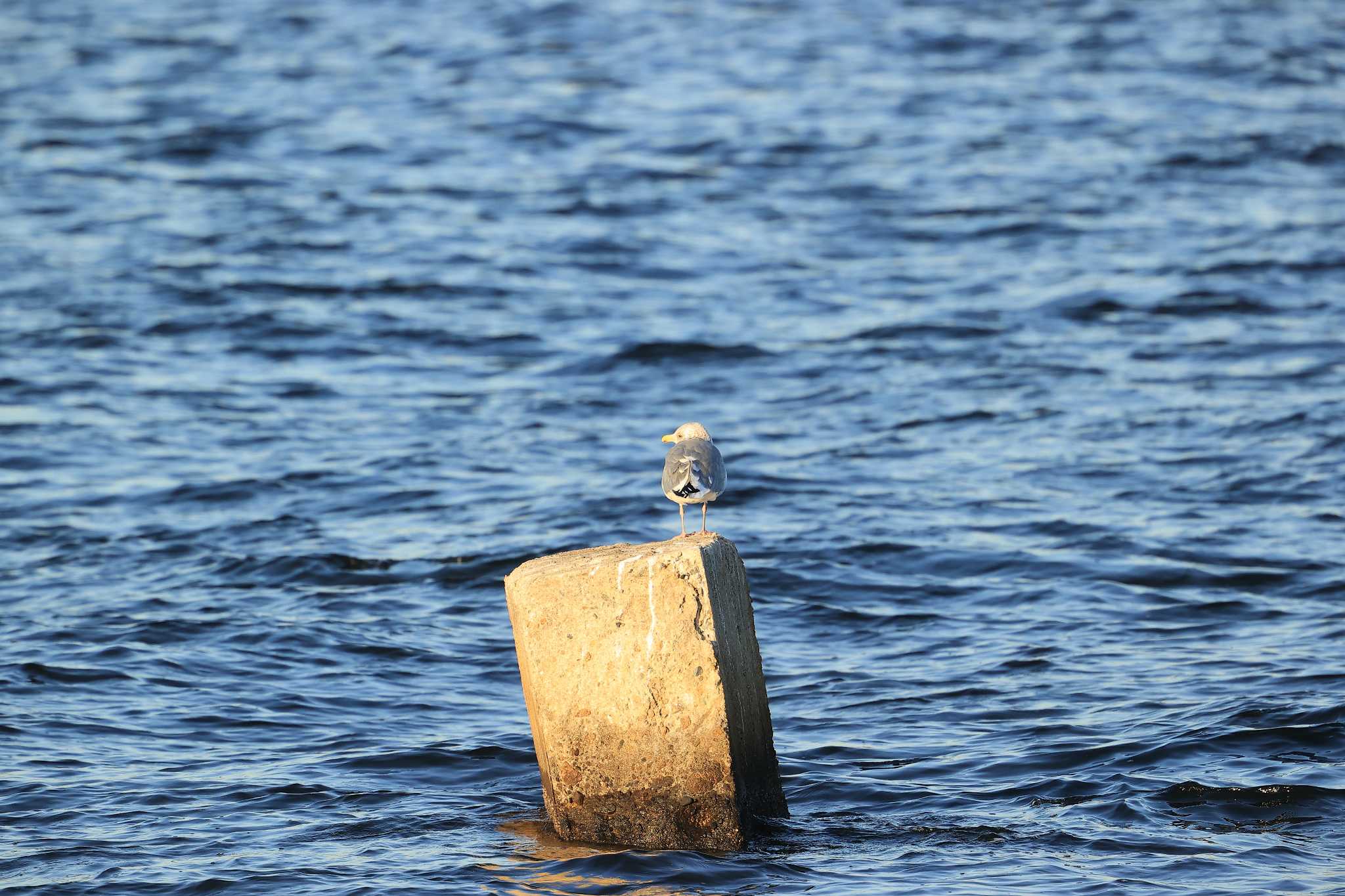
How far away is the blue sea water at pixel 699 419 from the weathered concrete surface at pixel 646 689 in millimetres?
251

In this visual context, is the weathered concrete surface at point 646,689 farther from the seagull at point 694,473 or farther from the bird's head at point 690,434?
the bird's head at point 690,434

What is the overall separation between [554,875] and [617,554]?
5.24 feet

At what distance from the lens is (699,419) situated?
17891 mm

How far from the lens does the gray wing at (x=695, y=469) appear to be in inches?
337

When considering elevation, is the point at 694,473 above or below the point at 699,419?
above

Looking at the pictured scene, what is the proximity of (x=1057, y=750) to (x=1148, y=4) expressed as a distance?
2924 cm

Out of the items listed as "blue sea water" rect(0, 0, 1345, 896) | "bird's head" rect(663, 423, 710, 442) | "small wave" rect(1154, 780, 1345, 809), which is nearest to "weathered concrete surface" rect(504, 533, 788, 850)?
"blue sea water" rect(0, 0, 1345, 896)

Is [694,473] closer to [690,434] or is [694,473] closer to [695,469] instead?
[695,469]

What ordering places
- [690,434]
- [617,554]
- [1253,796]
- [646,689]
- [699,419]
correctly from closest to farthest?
[646,689]
[617,554]
[690,434]
[1253,796]
[699,419]

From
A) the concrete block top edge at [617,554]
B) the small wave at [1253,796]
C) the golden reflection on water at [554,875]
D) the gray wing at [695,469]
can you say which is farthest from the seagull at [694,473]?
the small wave at [1253,796]

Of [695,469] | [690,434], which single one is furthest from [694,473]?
[690,434]

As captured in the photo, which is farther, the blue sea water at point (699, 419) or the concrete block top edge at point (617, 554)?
the blue sea water at point (699, 419)

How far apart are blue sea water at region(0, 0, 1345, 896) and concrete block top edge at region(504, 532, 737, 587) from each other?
1.46 meters

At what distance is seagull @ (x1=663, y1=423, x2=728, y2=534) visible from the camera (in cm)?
855
